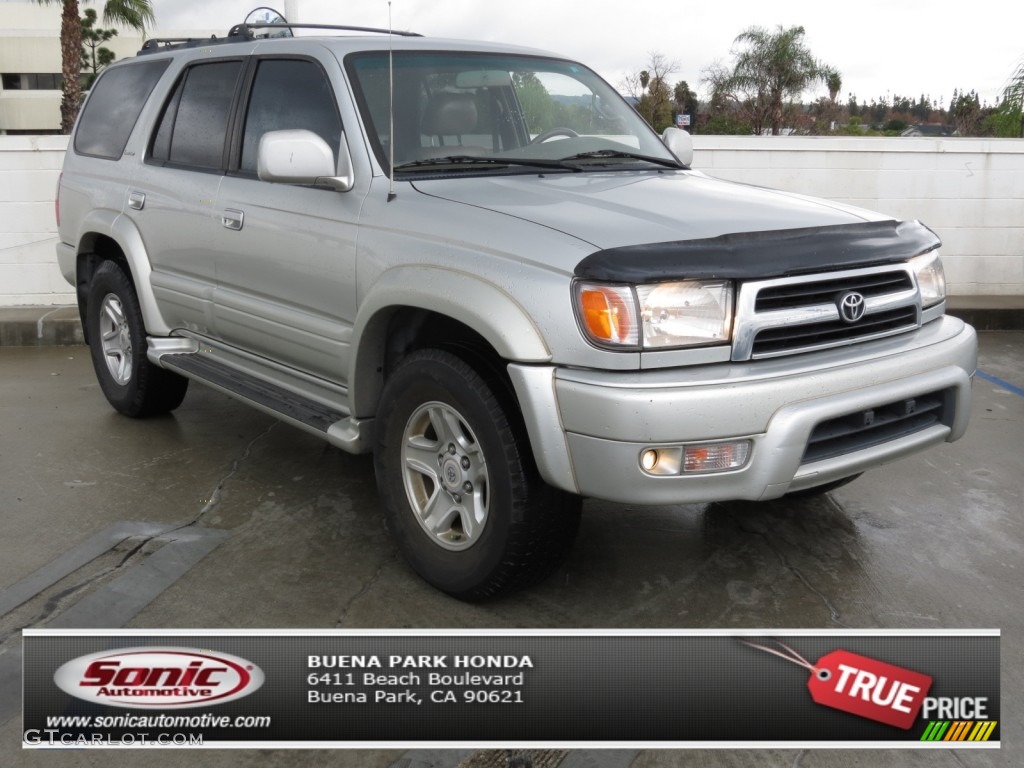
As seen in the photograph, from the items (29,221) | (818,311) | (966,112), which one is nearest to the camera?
(818,311)

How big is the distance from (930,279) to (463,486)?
5.88 feet

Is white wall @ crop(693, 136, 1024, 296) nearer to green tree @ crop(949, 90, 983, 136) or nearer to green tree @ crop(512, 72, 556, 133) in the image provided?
green tree @ crop(512, 72, 556, 133)

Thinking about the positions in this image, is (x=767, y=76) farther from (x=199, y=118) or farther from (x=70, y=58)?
(x=199, y=118)

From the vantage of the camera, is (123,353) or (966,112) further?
(966,112)

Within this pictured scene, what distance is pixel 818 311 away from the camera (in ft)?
10.3

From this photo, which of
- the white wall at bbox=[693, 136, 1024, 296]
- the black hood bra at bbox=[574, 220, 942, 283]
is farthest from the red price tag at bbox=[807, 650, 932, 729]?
the white wall at bbox=[693, 136, 1024, 296]

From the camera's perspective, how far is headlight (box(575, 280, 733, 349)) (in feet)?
9.61

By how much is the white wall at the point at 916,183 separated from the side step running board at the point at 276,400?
4.41 meters

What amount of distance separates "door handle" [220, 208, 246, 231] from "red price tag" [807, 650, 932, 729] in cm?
288

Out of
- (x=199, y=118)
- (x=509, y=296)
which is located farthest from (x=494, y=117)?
(x=199, y=118)

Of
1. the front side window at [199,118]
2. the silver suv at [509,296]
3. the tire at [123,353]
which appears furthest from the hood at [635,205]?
the tire at [123,353]

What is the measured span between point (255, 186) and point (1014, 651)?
3324 mm

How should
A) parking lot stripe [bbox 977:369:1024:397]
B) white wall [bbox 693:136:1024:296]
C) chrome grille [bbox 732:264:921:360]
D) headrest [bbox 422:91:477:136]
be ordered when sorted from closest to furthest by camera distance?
chrome grille [bbox 732:264:921:360]
headrest [bbox 422:91:477:136]
parking lot stripe [bbox 977:369:1024:397]
white wall [bbox 693:136:1024:296]

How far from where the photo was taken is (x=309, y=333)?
404 cm
